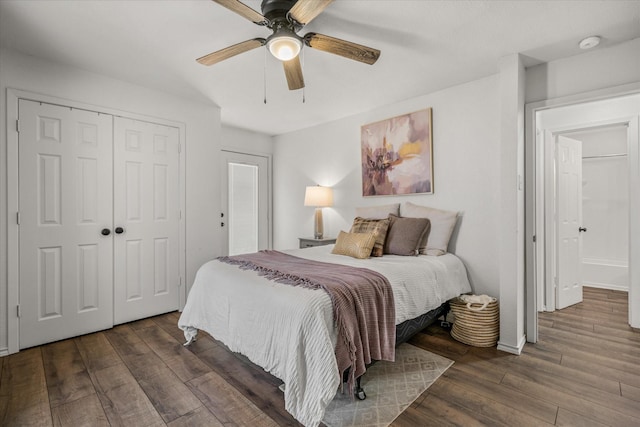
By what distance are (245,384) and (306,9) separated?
7.50ft

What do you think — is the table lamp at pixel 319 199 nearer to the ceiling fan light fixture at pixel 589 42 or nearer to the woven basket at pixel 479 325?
the woven basket at pixel 479 325

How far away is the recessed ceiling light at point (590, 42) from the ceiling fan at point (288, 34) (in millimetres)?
1597

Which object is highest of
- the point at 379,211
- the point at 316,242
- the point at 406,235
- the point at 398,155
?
the point at 398,155

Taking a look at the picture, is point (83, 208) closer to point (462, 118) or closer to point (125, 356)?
point (125, 356)

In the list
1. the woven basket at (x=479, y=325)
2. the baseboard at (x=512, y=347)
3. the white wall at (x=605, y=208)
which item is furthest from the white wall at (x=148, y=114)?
the white wall at (x=605, y=208)

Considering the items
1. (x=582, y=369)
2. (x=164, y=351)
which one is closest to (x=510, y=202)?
(x=582, y=369)

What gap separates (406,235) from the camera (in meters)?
2.99

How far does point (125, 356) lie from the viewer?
240 cm

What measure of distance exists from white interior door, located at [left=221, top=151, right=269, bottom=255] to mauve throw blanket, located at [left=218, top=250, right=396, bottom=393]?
276cm

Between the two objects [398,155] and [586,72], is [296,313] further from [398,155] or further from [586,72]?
[586,72]

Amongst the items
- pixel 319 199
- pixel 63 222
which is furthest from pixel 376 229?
pixel 63 222

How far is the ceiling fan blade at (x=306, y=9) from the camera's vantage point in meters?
1.58

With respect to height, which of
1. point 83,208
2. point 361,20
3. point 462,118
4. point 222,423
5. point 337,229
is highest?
point 361,20

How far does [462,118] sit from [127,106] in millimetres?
3377
